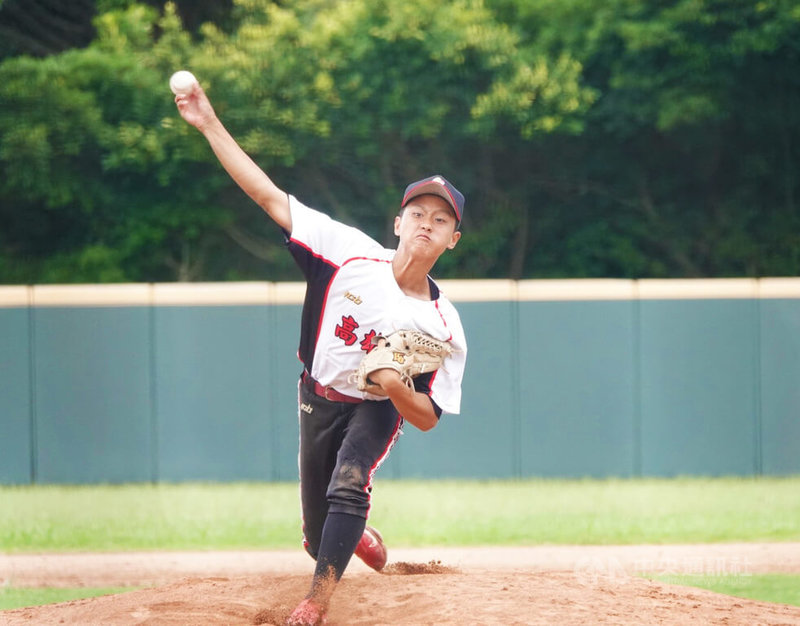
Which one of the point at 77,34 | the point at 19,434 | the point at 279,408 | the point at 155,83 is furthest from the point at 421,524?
the point at 77,34

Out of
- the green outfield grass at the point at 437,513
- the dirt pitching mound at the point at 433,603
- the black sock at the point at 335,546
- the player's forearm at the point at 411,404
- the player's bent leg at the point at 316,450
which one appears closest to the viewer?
the player's forearm at the point at 411,404

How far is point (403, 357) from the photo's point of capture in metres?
4.34

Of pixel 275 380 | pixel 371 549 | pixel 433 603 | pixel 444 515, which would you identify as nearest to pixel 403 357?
pixel 433 603

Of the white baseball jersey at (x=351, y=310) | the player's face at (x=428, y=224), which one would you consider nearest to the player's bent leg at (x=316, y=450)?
the white baseball jersey at (x=351, y=310)

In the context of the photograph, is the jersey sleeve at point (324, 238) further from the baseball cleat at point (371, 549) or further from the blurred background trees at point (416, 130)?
the blurred background trees at point (416, 130)

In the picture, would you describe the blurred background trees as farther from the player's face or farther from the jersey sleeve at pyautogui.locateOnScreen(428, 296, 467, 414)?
the jersey sleeve at pyautogui.locateOnScreen(428, 296, 467, 414)

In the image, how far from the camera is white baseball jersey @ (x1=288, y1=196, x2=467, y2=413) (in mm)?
4660

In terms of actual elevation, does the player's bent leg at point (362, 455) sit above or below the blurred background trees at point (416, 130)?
below

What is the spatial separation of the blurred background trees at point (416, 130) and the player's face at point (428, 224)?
1083 centimetres

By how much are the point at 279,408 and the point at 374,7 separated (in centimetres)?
688

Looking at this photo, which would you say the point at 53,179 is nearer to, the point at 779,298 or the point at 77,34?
the point at 77,34

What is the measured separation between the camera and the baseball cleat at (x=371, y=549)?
5.23 metres

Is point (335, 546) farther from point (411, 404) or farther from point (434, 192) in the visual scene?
point (434, 192)

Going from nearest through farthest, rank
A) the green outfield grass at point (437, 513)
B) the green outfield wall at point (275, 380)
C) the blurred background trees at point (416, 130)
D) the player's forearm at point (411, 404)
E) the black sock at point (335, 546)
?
the player's forearm at point (411, 404) → the black sock at point (335, 546) → the green outfield grass at point (437, 513) → the green outfield wall at point (275, 380) → the blurred background trees at point (416, 130)
